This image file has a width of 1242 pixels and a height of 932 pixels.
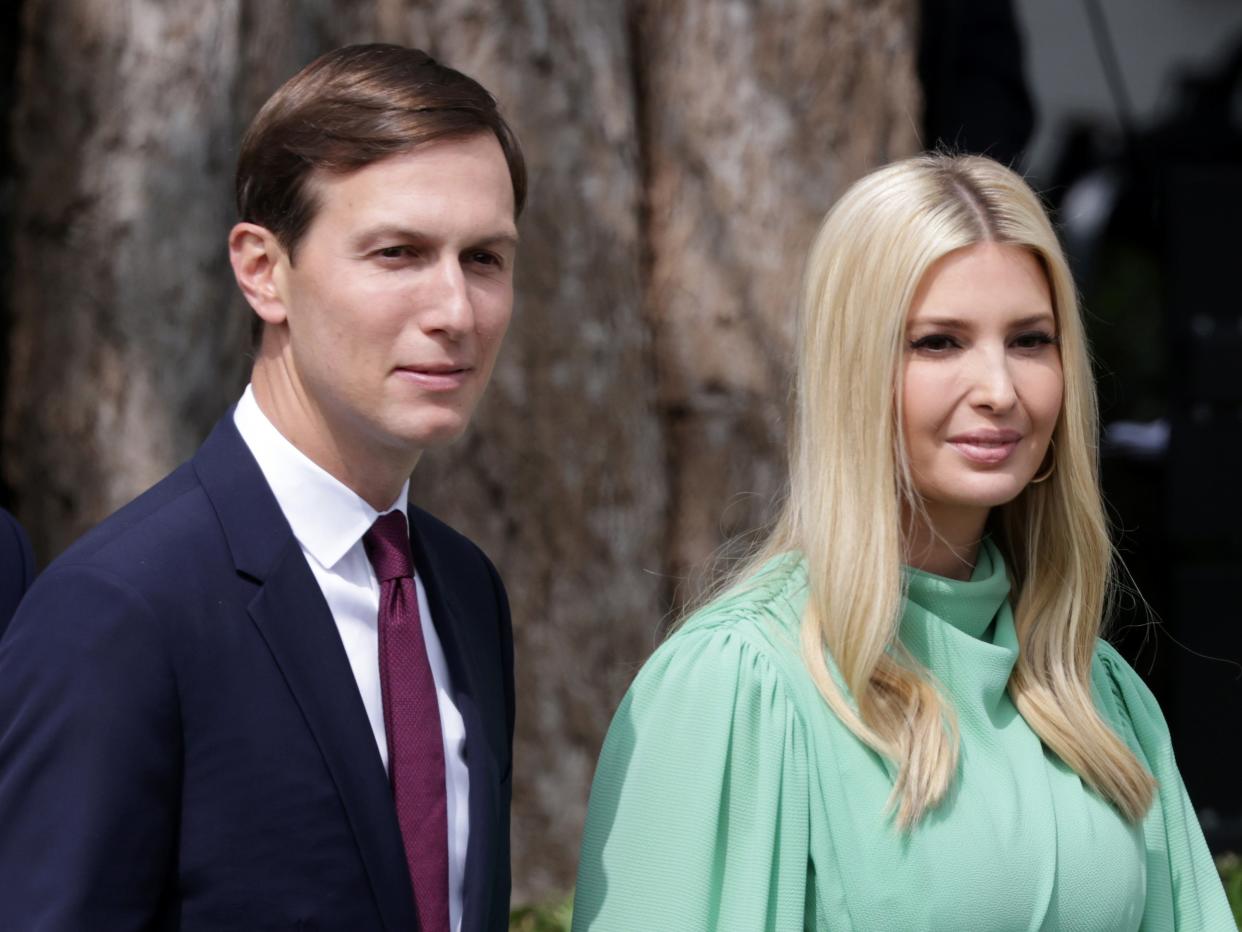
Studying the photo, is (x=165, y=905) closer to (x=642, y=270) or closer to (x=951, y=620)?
(x=951, y=620)

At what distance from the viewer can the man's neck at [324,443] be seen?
2186mm

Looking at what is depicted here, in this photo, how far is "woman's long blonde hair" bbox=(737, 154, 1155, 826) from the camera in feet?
7.99

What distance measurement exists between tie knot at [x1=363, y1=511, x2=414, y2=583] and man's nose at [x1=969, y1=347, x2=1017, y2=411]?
817mm

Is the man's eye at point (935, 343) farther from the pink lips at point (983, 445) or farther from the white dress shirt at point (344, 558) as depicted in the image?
the white dress shirt at point (344, 558)

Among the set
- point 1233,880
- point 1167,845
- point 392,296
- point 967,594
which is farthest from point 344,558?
point 1233,880

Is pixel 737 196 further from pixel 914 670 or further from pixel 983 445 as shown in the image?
pixel 914 670

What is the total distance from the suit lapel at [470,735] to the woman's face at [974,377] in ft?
2.23

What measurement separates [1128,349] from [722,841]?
4271 mm

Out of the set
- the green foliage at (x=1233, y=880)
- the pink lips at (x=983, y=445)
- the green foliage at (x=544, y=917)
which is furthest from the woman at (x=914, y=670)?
the green foliage at (x=1233, y=880)

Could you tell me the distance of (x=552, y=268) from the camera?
4207 mm

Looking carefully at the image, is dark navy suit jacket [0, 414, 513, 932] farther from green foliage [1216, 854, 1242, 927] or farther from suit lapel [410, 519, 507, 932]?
green foliage [1216, 854, 1242, 927]

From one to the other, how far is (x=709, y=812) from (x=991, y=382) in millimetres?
704

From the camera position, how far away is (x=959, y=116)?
584 centimetres

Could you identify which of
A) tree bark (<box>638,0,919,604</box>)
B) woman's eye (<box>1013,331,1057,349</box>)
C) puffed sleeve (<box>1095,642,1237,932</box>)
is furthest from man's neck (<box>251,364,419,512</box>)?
Result: tree bark (<box>638,0,919,604</box>)
